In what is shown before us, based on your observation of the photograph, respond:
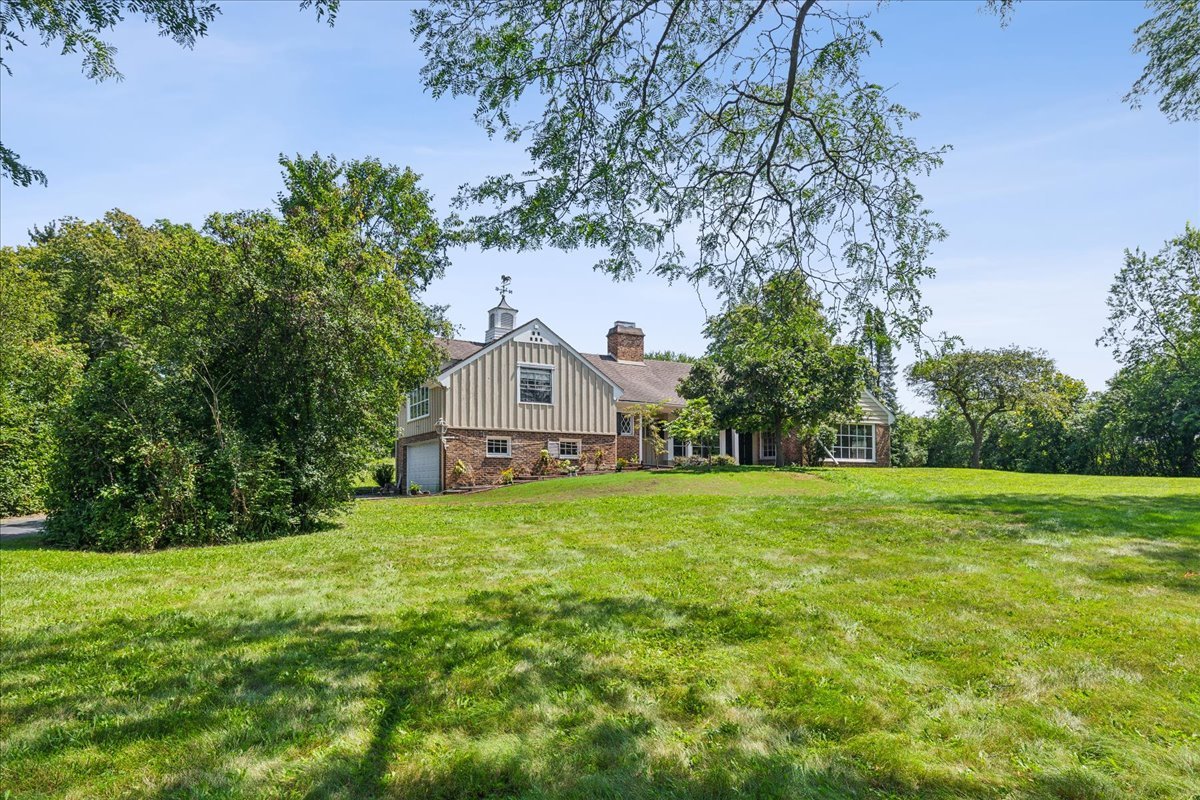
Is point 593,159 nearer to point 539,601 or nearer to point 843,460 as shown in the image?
point 539,601

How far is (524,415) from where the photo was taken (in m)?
25.1

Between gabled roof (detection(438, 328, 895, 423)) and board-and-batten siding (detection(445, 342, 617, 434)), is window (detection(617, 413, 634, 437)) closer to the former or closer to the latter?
gabled roof (detection(438, 328, 895, 423))

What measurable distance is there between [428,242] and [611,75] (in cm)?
1728

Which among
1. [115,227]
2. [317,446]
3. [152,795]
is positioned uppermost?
[115,227]

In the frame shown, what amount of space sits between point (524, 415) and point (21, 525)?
1455cm

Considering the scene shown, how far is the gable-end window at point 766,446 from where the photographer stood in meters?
29.5

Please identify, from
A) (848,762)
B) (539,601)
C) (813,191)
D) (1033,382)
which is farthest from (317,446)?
(1033,382)

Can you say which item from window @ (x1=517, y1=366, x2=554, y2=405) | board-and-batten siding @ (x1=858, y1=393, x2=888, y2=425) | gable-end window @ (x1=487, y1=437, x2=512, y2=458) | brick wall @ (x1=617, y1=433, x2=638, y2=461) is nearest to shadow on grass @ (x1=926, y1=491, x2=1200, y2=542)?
brick wall @ (x1=617, y1=433, x2=638, y2=461)

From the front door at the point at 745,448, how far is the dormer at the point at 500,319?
10996 mm

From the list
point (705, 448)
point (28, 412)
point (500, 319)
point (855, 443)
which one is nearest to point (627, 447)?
point (705, 448)

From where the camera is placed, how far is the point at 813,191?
23.0ft

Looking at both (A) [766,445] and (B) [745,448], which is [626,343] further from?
(A) [766,445]

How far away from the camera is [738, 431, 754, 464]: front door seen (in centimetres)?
2947

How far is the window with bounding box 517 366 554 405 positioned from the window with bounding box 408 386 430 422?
357 centimetres
